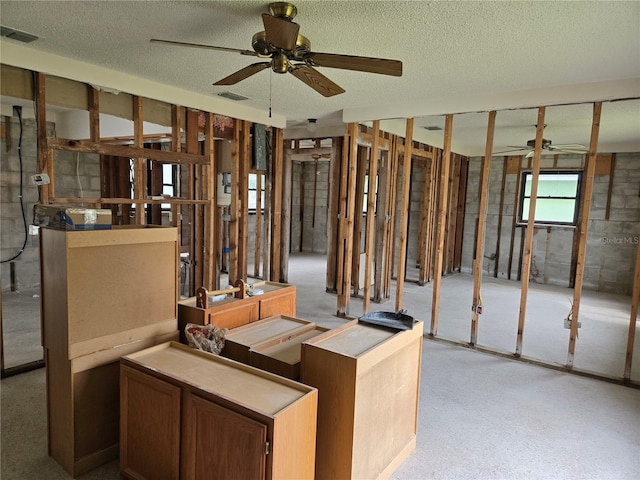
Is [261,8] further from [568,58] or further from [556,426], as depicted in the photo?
[556,426]

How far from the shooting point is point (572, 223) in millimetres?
7301

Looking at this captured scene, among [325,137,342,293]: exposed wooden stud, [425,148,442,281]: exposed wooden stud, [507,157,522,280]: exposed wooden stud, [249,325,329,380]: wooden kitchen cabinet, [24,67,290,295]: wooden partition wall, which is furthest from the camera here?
[507,157,522,280]: exposed wooden stud

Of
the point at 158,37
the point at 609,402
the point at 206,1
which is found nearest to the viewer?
the point at 206,1

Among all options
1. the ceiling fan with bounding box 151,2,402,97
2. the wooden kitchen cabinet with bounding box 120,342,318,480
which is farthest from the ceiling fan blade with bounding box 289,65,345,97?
the wooden kitchen cabinet with bounding box 120,342,318,480

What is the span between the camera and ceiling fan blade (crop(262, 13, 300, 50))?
1856 millimetres

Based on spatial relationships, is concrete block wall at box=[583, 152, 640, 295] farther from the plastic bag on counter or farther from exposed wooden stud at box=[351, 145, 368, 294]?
the plastic bag on counter

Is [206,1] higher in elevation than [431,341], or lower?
higher

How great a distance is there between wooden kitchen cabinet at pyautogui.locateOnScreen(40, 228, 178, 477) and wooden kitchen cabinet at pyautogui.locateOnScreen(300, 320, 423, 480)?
39.5 inches

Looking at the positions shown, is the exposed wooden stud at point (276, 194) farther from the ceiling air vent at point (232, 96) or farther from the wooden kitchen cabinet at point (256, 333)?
the wooden kitchen cabinet at point (256, 333)

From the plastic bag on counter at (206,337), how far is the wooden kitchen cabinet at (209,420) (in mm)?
94

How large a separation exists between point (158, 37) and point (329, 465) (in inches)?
114

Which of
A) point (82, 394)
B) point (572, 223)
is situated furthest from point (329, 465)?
point (572, 223)

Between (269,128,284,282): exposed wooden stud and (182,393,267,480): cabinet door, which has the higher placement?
(269,128,284,282): exposed wooden stud

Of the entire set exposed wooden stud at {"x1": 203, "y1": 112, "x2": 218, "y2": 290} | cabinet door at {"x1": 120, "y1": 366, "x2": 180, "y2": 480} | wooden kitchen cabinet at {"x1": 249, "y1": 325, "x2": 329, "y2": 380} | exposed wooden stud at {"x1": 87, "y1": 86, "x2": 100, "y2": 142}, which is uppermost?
exposed wooden stud at {"x1": 87, "y1": 86, "x2": 100, "y2": 142}
